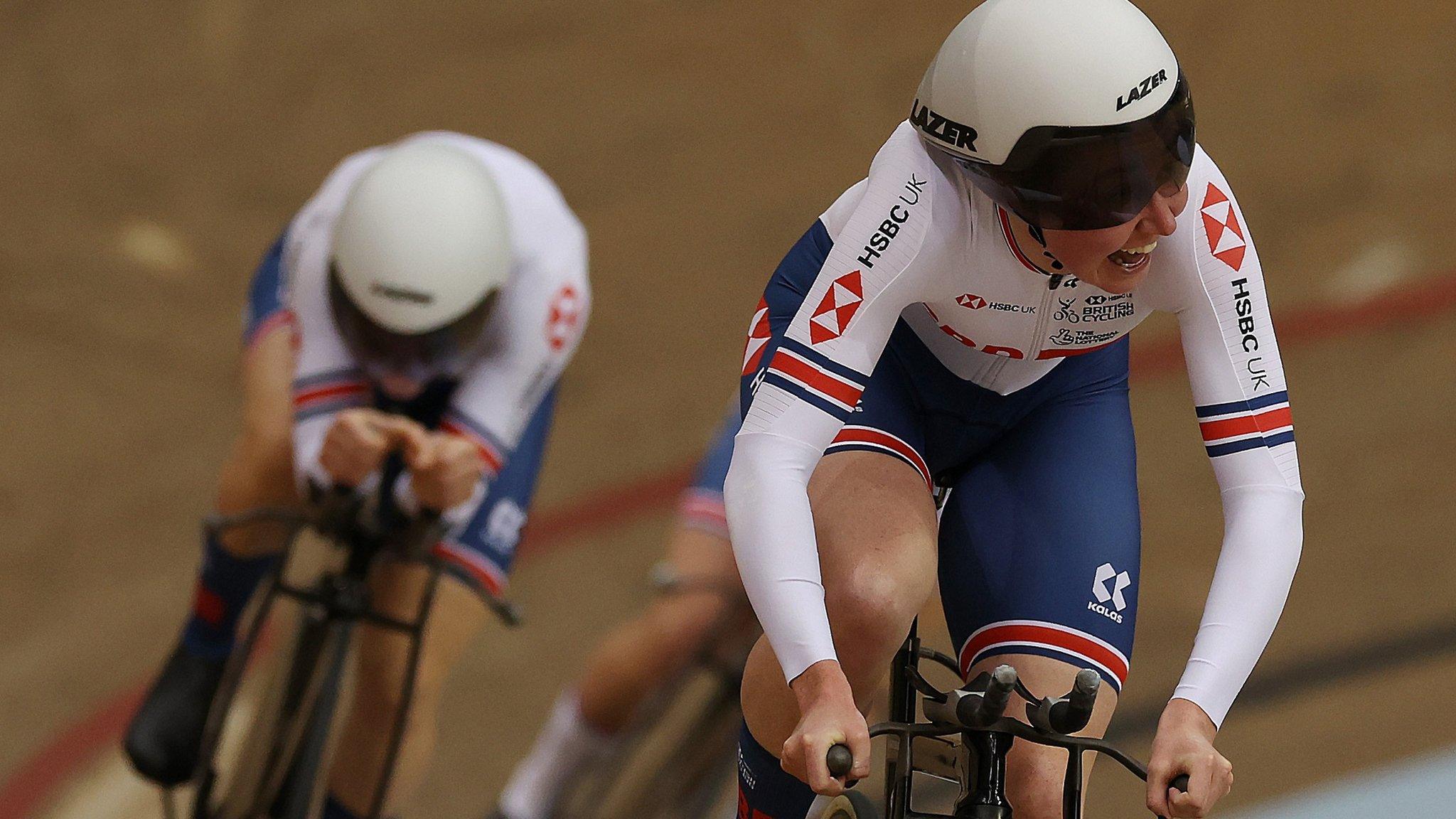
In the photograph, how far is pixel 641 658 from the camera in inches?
171

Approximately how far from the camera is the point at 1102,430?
2.74 meters

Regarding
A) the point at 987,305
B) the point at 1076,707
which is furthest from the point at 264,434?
the point at 1076,707

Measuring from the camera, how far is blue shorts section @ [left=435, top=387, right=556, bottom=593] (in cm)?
423

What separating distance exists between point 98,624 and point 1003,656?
12.4 ft

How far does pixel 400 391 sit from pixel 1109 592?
1980mm

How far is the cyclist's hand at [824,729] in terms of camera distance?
2.19 m

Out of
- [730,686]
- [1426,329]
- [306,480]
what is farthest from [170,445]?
[1426,329]

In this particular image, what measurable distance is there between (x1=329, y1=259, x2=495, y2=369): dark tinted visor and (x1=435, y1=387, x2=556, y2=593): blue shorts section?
0.36 metres

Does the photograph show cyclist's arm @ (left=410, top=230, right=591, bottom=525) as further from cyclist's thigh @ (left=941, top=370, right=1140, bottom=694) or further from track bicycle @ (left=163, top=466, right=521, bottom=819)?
cyclist's thigh @ (left=941, top=370, right=1140, bottom=694)

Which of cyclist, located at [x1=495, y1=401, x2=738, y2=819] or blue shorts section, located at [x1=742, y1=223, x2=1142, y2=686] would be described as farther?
cyclist, located at [x1=495, y1=401, x2=738, y2=819]

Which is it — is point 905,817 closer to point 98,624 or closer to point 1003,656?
point 1003,656

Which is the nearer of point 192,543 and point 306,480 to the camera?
point 306,480

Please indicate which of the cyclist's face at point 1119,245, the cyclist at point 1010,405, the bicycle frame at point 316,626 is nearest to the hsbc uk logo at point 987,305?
the cyclist at point 1010,405

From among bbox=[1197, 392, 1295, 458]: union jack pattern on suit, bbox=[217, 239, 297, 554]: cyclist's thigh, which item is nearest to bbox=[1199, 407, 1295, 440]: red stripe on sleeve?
bbox=[1197, 392, 1295, 458]: union jack pattern on suit
